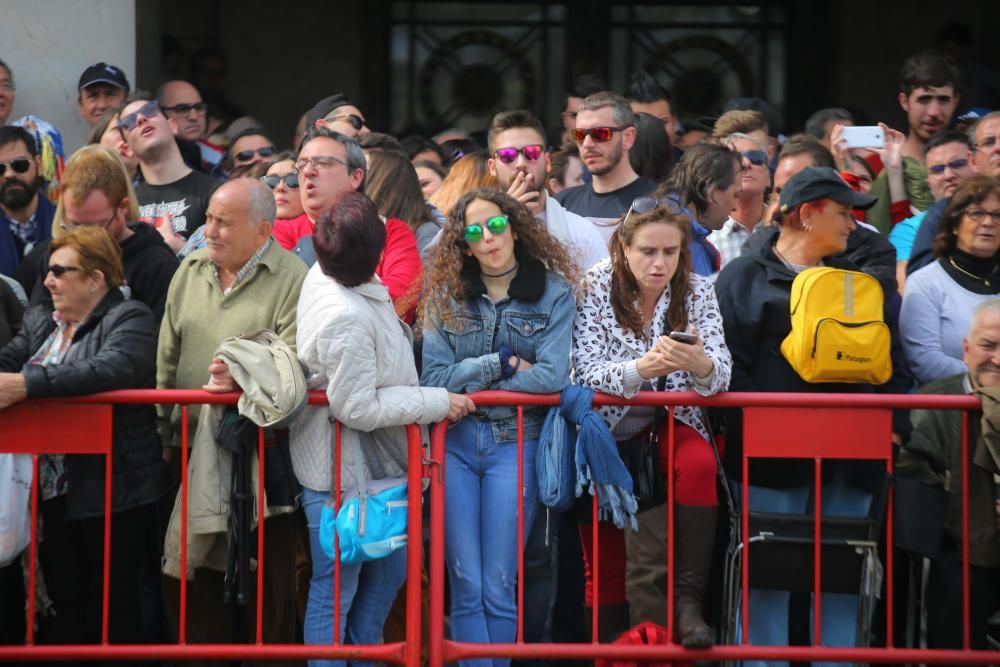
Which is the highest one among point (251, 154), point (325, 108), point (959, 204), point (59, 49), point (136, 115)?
point (59, 49)

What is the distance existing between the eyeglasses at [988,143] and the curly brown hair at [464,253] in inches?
104

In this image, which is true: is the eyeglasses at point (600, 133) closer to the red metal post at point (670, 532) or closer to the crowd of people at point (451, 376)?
the crowd of people at point (451, 376)

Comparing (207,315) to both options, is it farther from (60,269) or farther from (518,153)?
(518,153)

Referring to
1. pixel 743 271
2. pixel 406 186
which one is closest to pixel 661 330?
pixel 743 271

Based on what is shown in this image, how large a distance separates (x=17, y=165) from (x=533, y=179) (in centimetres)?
252

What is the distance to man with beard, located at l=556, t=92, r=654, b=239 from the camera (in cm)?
743

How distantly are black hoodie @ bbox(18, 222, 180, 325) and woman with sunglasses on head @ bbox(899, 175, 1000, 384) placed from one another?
3.12 metres

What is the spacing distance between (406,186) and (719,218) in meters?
1.41

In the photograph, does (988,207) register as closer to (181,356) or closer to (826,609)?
(826,609)

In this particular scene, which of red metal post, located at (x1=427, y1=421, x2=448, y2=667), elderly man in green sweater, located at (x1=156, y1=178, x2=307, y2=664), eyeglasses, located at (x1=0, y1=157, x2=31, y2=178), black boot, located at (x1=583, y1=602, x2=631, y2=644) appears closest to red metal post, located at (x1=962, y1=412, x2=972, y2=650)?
black boot, located at (x1=583, y1=602, x2=631, y2=644)

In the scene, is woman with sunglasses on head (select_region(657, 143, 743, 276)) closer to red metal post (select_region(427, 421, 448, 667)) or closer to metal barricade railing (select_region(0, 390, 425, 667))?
red metal post (select_region(427, 421, 448, 667))

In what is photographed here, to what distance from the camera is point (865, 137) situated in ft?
27.0

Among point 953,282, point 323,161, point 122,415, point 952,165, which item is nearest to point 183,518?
point 122,415

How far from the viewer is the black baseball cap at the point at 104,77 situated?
891cm
